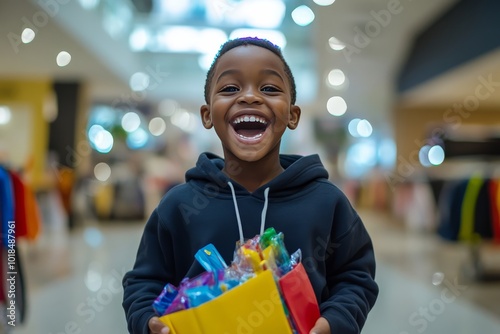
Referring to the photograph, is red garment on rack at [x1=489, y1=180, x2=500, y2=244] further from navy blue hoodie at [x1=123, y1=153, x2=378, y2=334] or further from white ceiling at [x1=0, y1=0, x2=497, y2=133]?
navy blue hoodie at [x1=123, y1=153, x2=378, y2=334]

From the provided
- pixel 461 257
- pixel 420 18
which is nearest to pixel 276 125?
pixel 461 257

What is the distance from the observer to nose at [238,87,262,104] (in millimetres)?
1121

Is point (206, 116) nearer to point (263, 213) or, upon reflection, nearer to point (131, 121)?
point (263, 213)

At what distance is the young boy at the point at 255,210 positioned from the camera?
1140 millimetres

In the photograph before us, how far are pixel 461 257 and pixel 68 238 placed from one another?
570 centimetres

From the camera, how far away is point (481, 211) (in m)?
5.24

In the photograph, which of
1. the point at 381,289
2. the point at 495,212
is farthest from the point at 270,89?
the point at 495,212

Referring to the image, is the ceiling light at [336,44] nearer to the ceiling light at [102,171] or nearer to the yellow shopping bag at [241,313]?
the ceiling light at [102,171]

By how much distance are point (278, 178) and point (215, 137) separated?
30.4 feet

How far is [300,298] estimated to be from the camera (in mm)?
1027

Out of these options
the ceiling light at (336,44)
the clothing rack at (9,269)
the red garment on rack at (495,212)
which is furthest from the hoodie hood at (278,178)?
the ceiling light at (336,44)

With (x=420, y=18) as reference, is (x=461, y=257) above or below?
below

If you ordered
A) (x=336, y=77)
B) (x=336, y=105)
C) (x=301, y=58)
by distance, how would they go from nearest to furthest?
(x=301, y=58) < (x=336, y=77) < (x=336, y=105)

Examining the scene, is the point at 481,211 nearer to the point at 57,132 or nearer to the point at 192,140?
the point at 57,132
